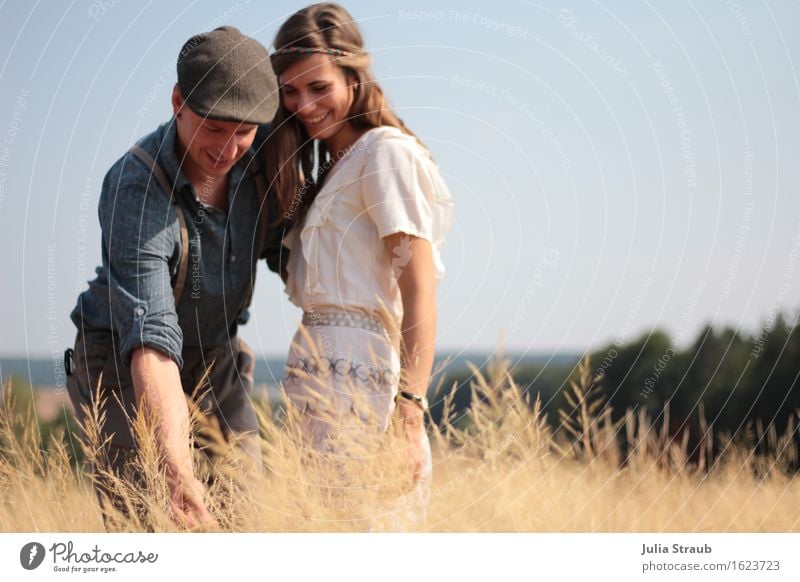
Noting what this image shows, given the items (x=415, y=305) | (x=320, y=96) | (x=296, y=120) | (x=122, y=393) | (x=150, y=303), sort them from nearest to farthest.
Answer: (x=150, y=303) < (x=415, y=305) < (x=320, y=96) < (x=296, y=120) < (x=122, y=393)

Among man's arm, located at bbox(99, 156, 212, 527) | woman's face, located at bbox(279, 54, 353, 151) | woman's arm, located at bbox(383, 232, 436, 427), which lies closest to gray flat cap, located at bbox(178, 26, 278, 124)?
woman's face, located at bbox(279, 54, 353, 151)

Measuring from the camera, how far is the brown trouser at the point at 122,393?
4055mm

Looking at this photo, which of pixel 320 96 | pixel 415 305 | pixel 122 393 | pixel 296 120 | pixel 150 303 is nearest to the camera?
pixel 150 303

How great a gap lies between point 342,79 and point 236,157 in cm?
57

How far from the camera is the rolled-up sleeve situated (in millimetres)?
3627

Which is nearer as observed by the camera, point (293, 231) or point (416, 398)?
point (416, 398)

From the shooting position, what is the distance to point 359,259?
12.4ft

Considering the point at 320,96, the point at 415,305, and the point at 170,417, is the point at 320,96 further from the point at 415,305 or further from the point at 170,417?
the point at 170,417

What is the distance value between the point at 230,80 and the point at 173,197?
0.55 metres

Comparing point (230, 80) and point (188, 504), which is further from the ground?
point (230, 80)

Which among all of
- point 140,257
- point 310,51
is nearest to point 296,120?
point 310,51
